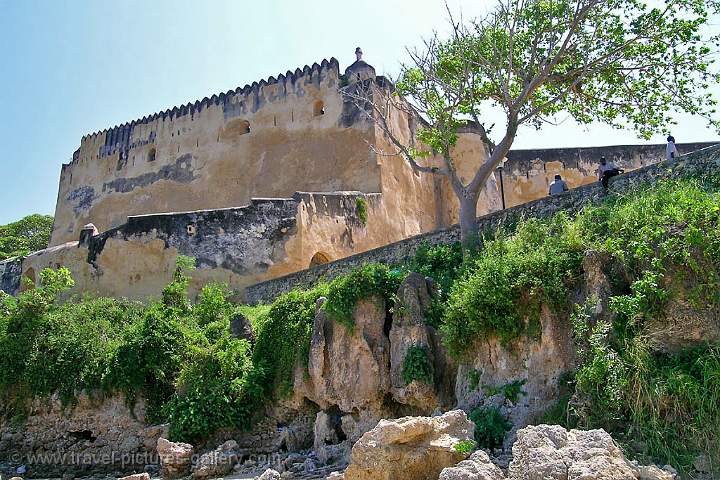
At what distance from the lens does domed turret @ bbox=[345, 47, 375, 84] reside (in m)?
20.6

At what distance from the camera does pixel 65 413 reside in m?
13.8

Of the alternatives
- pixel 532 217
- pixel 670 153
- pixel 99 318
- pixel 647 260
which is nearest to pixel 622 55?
pixel 670 153

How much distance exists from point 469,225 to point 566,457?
612 centimetres

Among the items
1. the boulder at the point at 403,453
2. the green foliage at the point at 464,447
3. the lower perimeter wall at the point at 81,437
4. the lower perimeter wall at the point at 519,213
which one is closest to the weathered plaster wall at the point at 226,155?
the lower perimeter wall at the point at 519,213

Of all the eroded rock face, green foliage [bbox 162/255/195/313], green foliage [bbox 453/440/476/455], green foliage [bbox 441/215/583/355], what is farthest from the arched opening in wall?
green foliage [bbox 453/440/476/455]

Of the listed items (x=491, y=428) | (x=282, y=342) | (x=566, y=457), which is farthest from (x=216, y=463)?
(x=566, y=457)

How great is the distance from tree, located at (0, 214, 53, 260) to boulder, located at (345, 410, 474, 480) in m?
28.4

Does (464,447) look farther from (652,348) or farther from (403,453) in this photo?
(652,348)

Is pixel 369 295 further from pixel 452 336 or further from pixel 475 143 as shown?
pixel 475 143

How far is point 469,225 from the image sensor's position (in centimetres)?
1159

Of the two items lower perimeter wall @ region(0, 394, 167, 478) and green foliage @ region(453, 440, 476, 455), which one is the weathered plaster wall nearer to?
lower perimeter wall @ region(0, 394, 167, 478)

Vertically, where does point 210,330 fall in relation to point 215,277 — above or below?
below

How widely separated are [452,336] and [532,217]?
2.59 metres

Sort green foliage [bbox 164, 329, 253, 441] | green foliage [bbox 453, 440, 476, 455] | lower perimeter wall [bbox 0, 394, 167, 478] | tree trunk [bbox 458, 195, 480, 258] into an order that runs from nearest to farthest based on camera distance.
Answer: green foliage [bbox 453, 440, 476, 455], tree trunk [bbox 458, 195, 480, 258], green foliage [bbox 164, 329, 253, 441], lower perimeter wall [bbox 0, 394, 167, 478]
